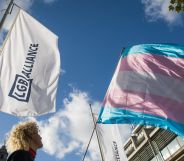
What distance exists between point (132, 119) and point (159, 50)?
2546 mm

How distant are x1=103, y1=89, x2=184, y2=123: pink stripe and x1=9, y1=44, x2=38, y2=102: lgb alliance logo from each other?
77.3 inches

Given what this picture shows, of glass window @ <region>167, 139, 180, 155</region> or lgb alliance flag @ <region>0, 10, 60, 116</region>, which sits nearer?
lgb alliance flag @ <region>0, 10, 60, 116</region>

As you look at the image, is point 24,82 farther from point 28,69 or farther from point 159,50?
point 159,50

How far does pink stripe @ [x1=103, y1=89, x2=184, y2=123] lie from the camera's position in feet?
21.5

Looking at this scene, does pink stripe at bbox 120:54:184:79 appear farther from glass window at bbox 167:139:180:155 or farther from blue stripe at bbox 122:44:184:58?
glass window at bbox 167:139:180:155

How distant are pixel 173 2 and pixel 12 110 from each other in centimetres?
485

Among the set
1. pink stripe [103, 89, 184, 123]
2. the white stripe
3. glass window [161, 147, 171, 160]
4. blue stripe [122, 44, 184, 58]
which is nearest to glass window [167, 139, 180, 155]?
glass window [161, 147, 171, 160]

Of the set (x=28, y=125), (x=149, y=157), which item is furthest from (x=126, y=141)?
(x=28, y=125)

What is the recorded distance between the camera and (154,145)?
38219 mm

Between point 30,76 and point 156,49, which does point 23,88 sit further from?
point 156,49

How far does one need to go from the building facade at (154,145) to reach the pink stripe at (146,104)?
27.8 metres

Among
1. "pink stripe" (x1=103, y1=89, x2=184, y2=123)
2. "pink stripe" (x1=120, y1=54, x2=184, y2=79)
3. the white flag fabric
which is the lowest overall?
the white flag fabric

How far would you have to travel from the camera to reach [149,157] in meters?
39.9

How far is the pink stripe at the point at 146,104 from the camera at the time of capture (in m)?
6.55
